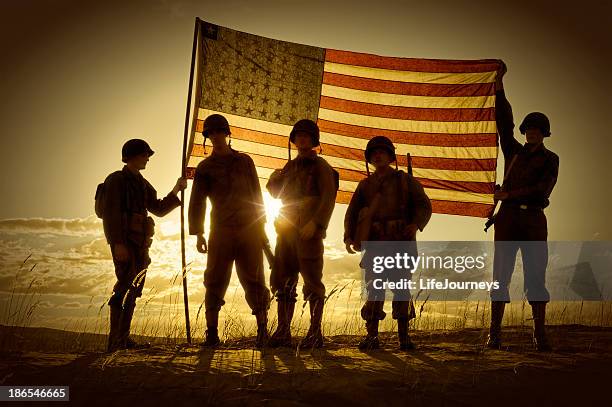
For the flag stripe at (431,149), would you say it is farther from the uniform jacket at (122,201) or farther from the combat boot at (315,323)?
the combat boot at (315,323)

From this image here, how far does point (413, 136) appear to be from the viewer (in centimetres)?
820

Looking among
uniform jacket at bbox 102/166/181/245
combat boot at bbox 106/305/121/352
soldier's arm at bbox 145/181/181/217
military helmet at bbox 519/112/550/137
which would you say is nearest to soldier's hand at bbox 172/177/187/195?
soldier's arm at bbox 145/181/181/217

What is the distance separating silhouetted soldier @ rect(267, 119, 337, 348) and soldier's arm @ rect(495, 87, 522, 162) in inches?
74.2

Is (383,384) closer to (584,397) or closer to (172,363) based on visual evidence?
(584,397)

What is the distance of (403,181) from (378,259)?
795 millimetres

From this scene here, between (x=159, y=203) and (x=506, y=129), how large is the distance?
3758mm

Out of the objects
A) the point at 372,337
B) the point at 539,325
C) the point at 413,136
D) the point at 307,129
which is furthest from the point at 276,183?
the point at 413,136

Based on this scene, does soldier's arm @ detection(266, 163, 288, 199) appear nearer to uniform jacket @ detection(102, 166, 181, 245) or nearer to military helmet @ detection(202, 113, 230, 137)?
military helmet @ detection(202, 113, 230, 137)

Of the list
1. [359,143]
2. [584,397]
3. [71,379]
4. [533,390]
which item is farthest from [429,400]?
[359,143]

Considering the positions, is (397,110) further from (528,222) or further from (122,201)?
(122,201)

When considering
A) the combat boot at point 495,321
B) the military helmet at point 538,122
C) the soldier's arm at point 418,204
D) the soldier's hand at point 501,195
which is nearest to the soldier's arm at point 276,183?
the soldier's arm at point 418,204

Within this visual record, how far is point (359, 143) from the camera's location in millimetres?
8133

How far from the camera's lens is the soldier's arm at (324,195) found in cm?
554

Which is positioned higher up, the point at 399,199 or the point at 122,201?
the point at 399,199
